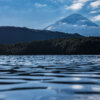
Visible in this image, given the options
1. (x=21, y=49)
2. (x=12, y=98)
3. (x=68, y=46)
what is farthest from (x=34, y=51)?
(x=12, y=98)

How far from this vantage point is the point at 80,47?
472ft

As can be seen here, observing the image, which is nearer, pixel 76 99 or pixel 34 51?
pixel 76 99

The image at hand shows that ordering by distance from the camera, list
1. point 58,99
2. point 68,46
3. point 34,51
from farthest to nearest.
Result: point 68,46 → point 34,51 → point 58,99

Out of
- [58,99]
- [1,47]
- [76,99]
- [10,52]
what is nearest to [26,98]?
[58,99]

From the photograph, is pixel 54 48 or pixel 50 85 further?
pixel 54 48

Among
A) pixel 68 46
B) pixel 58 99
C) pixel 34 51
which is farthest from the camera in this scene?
pixel 68 46

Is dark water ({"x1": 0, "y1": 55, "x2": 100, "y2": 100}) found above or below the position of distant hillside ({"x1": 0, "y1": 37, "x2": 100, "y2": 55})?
below

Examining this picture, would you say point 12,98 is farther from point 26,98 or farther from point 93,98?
point 93,98

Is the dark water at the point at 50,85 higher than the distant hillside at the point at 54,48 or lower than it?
lower

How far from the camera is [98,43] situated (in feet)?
478

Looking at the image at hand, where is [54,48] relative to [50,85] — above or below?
above

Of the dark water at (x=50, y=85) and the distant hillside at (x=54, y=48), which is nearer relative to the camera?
the dark water at (x=50, y=85)

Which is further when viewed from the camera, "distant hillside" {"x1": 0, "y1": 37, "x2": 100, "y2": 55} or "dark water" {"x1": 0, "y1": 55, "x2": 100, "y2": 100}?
"distant hillside" {"x1": 0, "y1": 37, "x2": 100, "y2": 55}

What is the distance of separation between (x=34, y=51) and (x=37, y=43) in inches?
695
